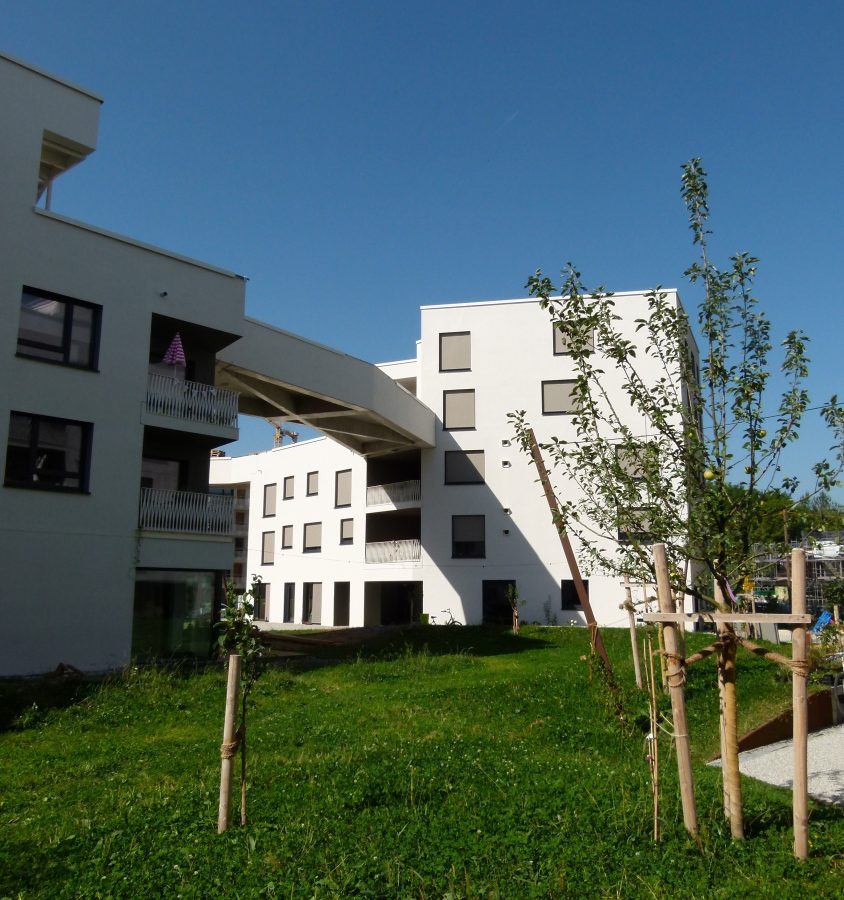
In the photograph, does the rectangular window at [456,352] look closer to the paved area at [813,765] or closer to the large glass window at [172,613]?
the large glass window at [172,613]

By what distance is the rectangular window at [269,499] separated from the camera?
1847 inches

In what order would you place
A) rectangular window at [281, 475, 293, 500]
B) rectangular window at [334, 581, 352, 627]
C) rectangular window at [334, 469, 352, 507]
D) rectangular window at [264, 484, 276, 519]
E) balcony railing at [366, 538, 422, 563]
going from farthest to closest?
1. rectangular window at [264, 484, 276, 519]
2. rectangular window at [281, 475, 293, 500]
3. rectangular window at [334, 581, 352, 627]
4. rectangular window at [334, 469, 352, 507]
5. balcony railing at [366, 538, 422, 563]

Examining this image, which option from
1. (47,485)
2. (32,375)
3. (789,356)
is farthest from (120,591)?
(789,356)

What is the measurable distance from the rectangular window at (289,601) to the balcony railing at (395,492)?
10.7 m

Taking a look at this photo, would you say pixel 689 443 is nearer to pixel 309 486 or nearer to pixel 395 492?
pixel 395 492

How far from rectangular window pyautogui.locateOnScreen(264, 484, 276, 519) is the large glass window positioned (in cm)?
2719

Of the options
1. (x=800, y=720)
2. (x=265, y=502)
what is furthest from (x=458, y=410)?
(x=800, y=720)

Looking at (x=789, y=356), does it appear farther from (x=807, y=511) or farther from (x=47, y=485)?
(x=47, y=485)

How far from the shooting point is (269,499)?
47406 millimetres

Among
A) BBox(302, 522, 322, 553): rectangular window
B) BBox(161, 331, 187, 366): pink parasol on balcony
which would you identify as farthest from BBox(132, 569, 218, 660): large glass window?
BBox(302, 522, 322, 553): rectangular window

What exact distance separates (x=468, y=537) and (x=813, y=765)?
2268 centimetres

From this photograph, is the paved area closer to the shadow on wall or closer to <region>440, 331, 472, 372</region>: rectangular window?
the shadow on wall

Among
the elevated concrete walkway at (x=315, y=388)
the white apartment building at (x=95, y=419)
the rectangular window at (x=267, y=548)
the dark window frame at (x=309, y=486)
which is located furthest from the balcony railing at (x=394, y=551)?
the white apartment building at (x=95, y=419)

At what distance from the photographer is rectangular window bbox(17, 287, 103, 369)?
1723 cm
